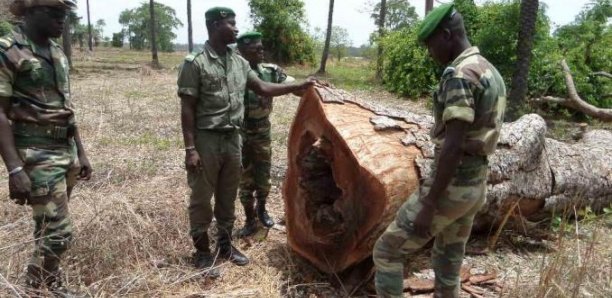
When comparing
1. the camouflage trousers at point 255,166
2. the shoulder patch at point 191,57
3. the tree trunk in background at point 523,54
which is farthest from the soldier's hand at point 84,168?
the tree trunk in background at point 523,54

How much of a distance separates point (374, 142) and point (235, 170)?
3.15ft

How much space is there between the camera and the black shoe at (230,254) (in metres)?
3.33

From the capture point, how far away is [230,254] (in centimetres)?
335

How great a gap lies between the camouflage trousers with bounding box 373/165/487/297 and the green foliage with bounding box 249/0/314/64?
21119mm

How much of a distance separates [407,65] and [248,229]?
9.73 meters

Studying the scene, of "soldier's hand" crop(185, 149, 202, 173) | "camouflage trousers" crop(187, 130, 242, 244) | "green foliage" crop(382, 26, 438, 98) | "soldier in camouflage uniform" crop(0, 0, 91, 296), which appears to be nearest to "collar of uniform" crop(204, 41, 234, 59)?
"camouflage trousers" crop(187, 130, 242, 244)

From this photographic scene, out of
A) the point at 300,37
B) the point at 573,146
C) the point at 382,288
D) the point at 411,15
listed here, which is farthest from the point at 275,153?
the point at 411,15

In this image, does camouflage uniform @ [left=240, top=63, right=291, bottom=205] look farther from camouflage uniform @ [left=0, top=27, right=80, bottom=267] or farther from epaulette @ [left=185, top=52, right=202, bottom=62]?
camouflage uniform @ [left=0, top=27, right=80, bottom=267]

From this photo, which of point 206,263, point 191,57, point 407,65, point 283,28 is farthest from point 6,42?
point 283,28

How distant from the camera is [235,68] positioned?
3.14 m

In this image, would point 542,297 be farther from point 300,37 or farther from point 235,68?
point 300,37

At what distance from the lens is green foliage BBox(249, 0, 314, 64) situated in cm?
2267

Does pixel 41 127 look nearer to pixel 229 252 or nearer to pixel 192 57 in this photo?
pixel 192 57

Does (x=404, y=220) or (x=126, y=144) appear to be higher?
(x=404, y=220)
